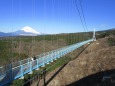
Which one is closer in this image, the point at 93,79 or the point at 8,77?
the point at 8,77

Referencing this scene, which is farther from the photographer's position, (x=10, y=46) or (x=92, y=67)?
(x=10, y=46)

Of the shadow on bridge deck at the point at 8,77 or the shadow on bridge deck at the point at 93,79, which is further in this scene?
the shadow on bridge deck at the point at 93,79

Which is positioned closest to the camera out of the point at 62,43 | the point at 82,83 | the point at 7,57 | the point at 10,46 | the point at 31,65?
the point at 31,65

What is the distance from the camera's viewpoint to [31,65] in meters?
14.3

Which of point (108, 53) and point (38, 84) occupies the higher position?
point (108, 53)

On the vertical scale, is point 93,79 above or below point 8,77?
below

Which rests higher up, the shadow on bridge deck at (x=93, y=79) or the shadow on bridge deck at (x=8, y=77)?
the shadow on bridge deck at (x=8, y=77)

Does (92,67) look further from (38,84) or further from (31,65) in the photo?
(31,65)

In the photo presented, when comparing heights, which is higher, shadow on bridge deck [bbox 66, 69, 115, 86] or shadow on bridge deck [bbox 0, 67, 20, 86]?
shadow on bridge deck [bbox 0, 67, 20, 86]

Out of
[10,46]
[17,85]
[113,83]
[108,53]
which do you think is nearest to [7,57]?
[10,46]

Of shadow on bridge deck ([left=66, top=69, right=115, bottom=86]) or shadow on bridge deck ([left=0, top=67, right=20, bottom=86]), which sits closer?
shadow on bridge deck ([left=0, top=67, right=20, bottom=86])

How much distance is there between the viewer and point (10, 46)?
58812 millimetres

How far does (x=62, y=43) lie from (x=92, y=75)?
41430mm

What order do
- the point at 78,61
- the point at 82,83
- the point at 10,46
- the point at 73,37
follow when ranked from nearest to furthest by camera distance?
the point at 82,83, the point at 78,61, the point at 10,46, the point at 73,37
